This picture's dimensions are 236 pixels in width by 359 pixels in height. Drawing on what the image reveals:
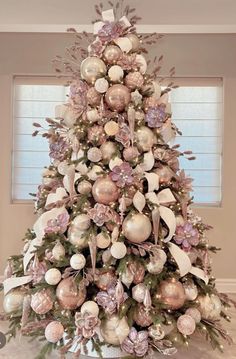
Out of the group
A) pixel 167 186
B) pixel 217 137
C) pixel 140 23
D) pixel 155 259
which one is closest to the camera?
pixel 155 259

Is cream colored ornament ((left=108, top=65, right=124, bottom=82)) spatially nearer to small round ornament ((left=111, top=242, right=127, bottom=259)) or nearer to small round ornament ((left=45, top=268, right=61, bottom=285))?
small round ornament ((left=111, top=242, right=127, bottom=259))

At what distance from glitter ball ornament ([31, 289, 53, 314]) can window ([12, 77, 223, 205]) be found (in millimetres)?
1853

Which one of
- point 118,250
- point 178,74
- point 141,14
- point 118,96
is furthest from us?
point 178,74

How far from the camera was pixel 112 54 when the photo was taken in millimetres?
2299

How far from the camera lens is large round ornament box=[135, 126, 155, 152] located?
7.45ft

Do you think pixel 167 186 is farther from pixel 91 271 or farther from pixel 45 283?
pixel 45 283

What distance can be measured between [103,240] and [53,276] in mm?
330

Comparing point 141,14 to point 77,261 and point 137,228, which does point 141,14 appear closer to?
point 137,228

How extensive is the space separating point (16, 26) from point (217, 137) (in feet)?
6.93

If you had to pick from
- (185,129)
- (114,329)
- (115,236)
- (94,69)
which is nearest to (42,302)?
(114,329)

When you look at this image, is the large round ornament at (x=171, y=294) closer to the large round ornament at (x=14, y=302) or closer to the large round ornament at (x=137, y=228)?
the large round ornament at (x=137, y=228)

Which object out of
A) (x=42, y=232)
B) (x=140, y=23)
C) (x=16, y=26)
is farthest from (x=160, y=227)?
(x=16, y=26)

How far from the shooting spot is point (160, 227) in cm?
225

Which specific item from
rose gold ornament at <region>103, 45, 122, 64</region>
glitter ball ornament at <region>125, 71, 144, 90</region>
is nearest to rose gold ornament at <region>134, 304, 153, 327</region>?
glitter ball ornament at <region>125, 71, 144, 90</region>
